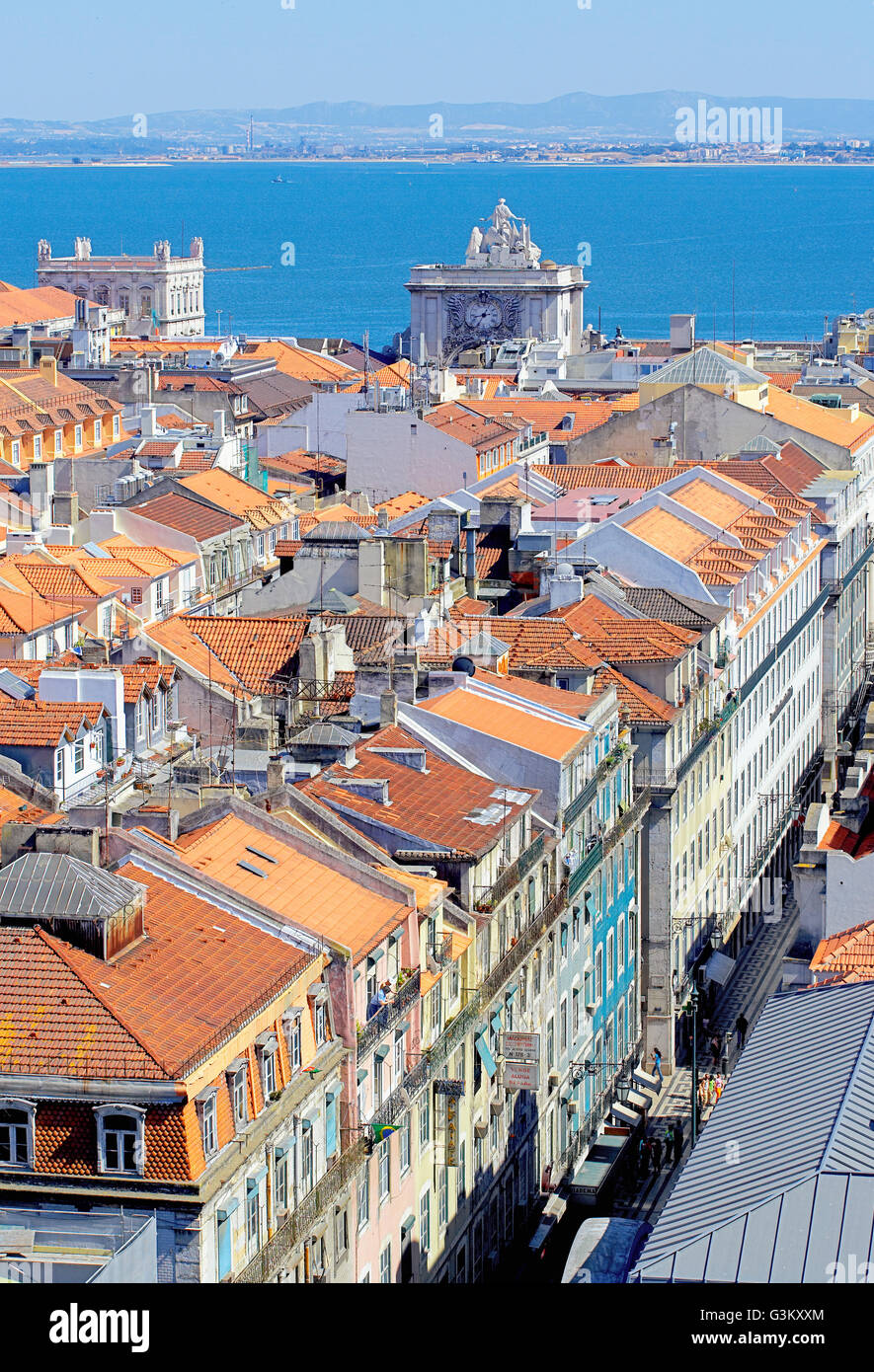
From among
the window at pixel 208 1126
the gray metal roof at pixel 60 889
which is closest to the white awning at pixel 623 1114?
the gray metal roof at pixel 60 889

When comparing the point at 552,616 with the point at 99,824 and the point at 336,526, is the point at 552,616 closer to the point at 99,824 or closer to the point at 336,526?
the point at 336,526

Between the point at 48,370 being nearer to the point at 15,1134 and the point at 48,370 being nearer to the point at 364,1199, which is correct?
the point at 364,1199

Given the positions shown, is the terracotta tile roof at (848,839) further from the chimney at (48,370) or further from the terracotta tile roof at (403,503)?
the chimney at (48,370)

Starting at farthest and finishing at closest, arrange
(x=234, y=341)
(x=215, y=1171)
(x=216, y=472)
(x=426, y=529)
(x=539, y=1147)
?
1. (x=234, y=341)
2. (x=216, y=472)
3. (x=426, y=529)
4. (x=539, y=1147)
5. (x=215, y=1171)

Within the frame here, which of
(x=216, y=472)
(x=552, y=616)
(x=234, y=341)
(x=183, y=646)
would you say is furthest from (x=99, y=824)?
(x=234, y=341)

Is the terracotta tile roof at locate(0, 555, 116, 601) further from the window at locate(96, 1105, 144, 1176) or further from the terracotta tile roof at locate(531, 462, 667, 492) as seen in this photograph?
the window at locate(96, 1105, 144, 1176)

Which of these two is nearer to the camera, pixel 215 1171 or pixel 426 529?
pixel 215 1171

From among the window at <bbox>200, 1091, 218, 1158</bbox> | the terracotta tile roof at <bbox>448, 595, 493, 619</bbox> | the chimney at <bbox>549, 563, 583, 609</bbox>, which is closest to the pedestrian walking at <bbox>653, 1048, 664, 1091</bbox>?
the chimney at <bbox>549, 563, 583, 609</bbox>
